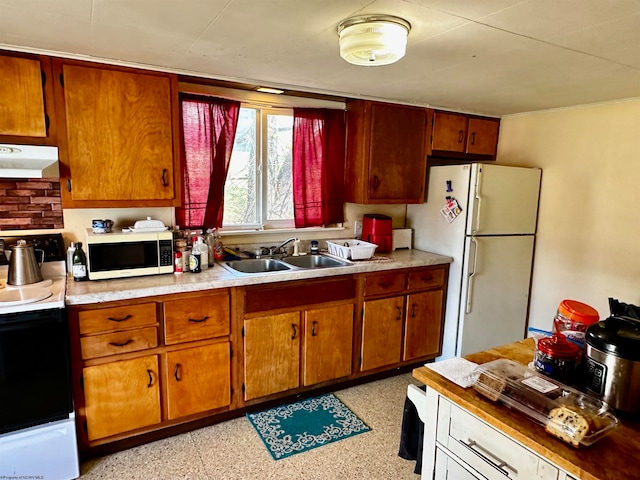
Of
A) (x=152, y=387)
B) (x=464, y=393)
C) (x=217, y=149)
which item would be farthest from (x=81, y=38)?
(x=464, y=393)

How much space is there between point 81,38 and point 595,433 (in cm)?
244

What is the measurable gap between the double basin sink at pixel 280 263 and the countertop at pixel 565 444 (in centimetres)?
162

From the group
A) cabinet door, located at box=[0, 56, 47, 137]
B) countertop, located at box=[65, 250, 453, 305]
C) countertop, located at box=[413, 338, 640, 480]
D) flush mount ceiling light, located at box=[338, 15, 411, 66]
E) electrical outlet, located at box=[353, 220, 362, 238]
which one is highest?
flush mount ceiling light, located at box=[338, 15, 411, 66]

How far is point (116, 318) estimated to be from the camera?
2.11 metres

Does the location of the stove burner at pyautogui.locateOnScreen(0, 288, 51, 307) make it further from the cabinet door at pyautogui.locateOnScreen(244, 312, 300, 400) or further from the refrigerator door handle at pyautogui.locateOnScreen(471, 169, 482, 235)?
the refrigerator door handle at pyautogui.locateOnScreen(471, 169, 482, 235)

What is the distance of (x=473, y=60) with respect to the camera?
2035mm

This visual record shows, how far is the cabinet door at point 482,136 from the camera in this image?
351 cm

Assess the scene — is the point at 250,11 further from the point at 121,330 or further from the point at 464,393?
the point at 121,330

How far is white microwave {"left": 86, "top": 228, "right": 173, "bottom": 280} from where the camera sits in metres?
2.22

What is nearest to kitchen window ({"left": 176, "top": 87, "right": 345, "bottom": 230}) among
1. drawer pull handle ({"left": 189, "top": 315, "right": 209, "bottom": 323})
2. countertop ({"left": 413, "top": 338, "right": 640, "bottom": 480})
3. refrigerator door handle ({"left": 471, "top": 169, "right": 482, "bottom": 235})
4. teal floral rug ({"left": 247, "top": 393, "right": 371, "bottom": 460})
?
drawer pull handle ({"left": 189, "top": 315, "right": 209, "bottom": 323})

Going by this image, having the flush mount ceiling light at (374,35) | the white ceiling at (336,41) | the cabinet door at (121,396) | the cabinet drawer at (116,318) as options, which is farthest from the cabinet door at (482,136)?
the cabinet door at (121,396)

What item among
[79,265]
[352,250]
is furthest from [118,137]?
[352,250]

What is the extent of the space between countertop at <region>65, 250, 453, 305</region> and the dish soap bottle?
0.04 meters

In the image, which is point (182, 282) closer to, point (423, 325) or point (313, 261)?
point (313, 261)
